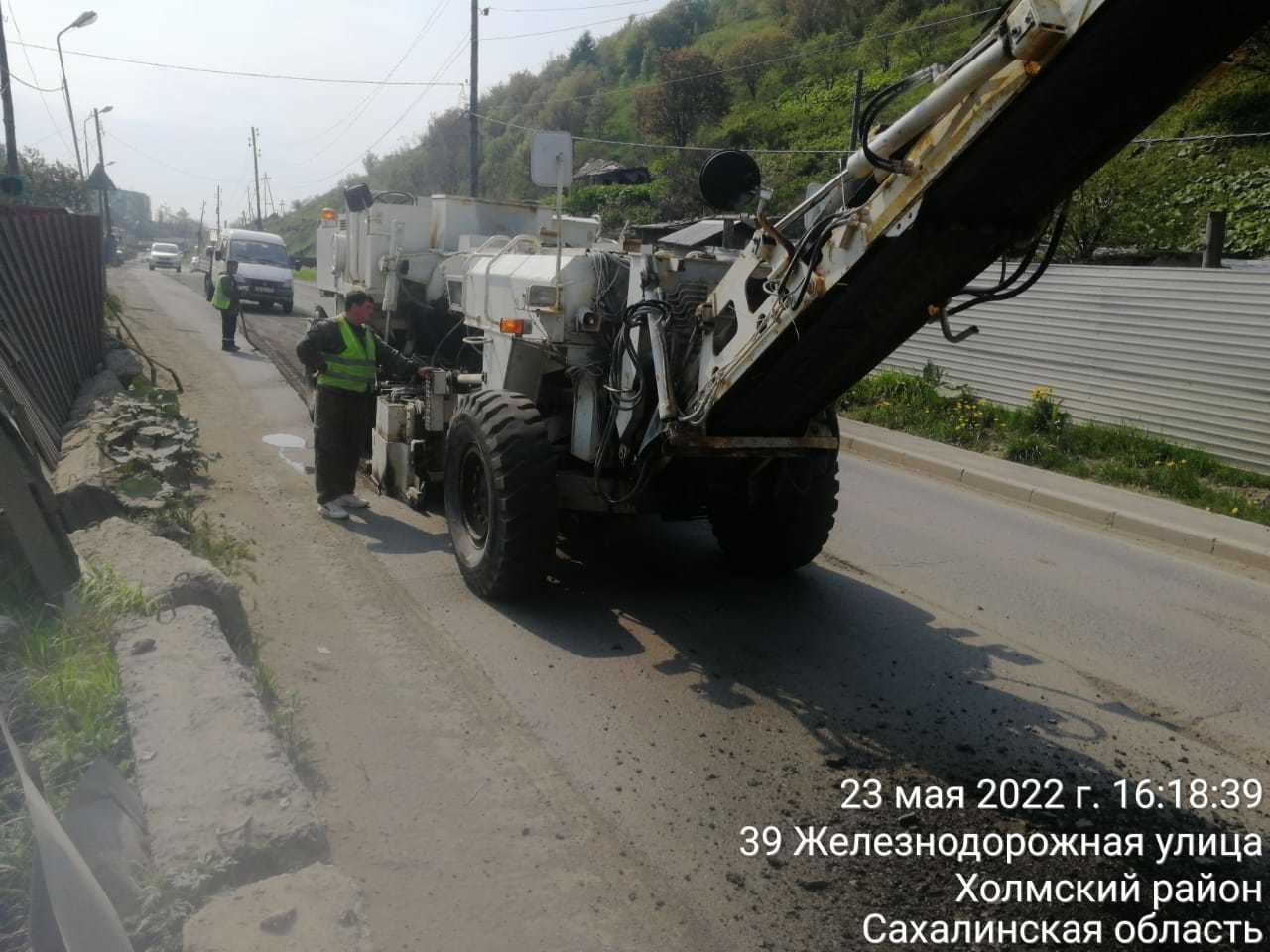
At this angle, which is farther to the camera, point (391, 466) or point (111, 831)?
point (391, 466)

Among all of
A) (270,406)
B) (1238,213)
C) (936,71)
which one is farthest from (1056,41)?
(1238,213)

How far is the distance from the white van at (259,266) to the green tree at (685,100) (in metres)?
16.5

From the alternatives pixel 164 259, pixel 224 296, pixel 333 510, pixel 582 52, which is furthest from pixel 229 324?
pixel 582 52

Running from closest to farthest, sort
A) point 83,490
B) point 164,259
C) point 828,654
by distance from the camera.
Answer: point 828,654 → point 83,490 → point 164,259

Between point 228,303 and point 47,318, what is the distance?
7.36 m

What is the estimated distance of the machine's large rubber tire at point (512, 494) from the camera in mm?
5586

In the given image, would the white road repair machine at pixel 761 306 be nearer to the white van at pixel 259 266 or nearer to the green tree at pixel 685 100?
the white van at pixel 259 266

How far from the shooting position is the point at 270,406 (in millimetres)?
11898

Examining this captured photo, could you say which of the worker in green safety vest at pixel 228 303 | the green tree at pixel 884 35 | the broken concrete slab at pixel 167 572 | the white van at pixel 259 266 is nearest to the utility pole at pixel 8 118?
the white van at pixel 259 266

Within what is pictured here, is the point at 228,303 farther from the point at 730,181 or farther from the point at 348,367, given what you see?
the point at 730,181

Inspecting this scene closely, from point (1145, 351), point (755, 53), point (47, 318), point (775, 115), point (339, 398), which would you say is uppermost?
point (755, 53)

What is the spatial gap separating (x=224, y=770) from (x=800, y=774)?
2.18 meters

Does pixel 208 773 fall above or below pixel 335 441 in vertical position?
below

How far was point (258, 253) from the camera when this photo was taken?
81.7ft
